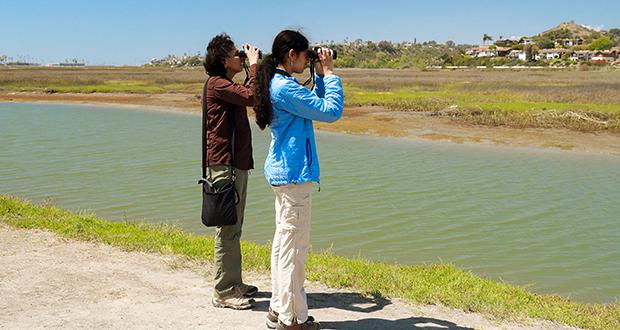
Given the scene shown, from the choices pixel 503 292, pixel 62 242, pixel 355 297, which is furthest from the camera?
pixel 62 242

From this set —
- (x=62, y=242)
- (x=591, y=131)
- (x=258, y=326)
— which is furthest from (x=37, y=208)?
(x=591, y=131)

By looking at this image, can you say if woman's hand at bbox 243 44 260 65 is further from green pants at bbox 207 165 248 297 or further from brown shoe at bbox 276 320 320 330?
brown shoe at bbox 276 320 320 330

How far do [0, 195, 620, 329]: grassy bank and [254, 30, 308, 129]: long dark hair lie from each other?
201 centimetres

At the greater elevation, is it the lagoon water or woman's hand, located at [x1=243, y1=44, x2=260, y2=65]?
woman's hand, located at [x1=243, y1=44, x2=260, y2=65]

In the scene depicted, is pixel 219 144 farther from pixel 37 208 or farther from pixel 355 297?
pixel 37 208

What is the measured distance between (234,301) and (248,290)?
24 centimetres

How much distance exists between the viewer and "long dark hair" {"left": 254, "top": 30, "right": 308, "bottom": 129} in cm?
378

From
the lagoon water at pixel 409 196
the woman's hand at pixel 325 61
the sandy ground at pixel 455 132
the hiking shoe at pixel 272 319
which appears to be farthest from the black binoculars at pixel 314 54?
the sandy ground at pixel 455 132

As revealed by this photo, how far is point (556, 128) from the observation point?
21.5 meters

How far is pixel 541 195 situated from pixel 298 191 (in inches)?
367

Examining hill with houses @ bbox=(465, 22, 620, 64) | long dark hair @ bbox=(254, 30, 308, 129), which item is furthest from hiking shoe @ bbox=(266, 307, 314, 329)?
hill with houses @ bbox=(465, 22, 620, 64)

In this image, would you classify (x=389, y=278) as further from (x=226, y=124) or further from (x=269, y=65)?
(x=269, y=65)

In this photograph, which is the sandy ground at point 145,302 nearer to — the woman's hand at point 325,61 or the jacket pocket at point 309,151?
the jacket pocket at point 309,151

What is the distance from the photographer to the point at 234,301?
15.0 feet
